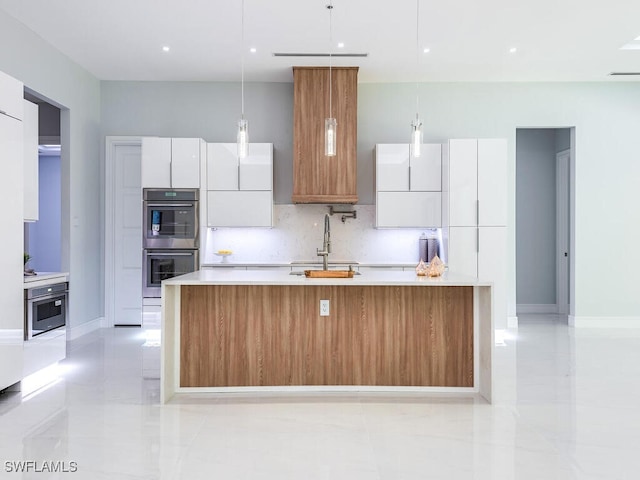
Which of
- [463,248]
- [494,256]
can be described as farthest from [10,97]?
[494,256]

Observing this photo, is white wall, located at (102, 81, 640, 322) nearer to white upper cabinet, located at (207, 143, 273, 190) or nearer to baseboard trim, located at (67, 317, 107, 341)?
white upper cabinet, located at (207, 143, 273, 190)

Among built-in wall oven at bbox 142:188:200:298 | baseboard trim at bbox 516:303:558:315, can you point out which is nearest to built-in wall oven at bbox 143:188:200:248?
built-in wall oven at bbox 142:188:200:298

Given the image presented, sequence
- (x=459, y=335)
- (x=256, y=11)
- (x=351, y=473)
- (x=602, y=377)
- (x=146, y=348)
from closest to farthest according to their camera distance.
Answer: (x=351, y=473), (x=459, y=335), (x=602, y=377), (x=256, y=11), (x=146, y=348)

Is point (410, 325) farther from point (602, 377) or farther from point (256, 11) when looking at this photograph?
point (256, 11)

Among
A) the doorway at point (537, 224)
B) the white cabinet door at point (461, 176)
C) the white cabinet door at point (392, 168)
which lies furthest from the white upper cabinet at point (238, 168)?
the doorway at point (537, 224)

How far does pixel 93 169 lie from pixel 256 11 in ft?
10.4

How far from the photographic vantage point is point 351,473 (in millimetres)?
2414

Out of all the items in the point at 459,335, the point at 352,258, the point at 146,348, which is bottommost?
the point at 146,348

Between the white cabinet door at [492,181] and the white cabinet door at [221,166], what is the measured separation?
2.88 metres

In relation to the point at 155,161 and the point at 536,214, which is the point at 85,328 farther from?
the point at 536,214

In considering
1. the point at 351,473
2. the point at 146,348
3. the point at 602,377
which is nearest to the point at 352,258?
the point at 146,348

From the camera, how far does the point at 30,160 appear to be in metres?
4.04

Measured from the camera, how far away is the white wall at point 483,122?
6.57 m

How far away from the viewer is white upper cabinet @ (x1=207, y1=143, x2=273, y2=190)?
6.08 metres
